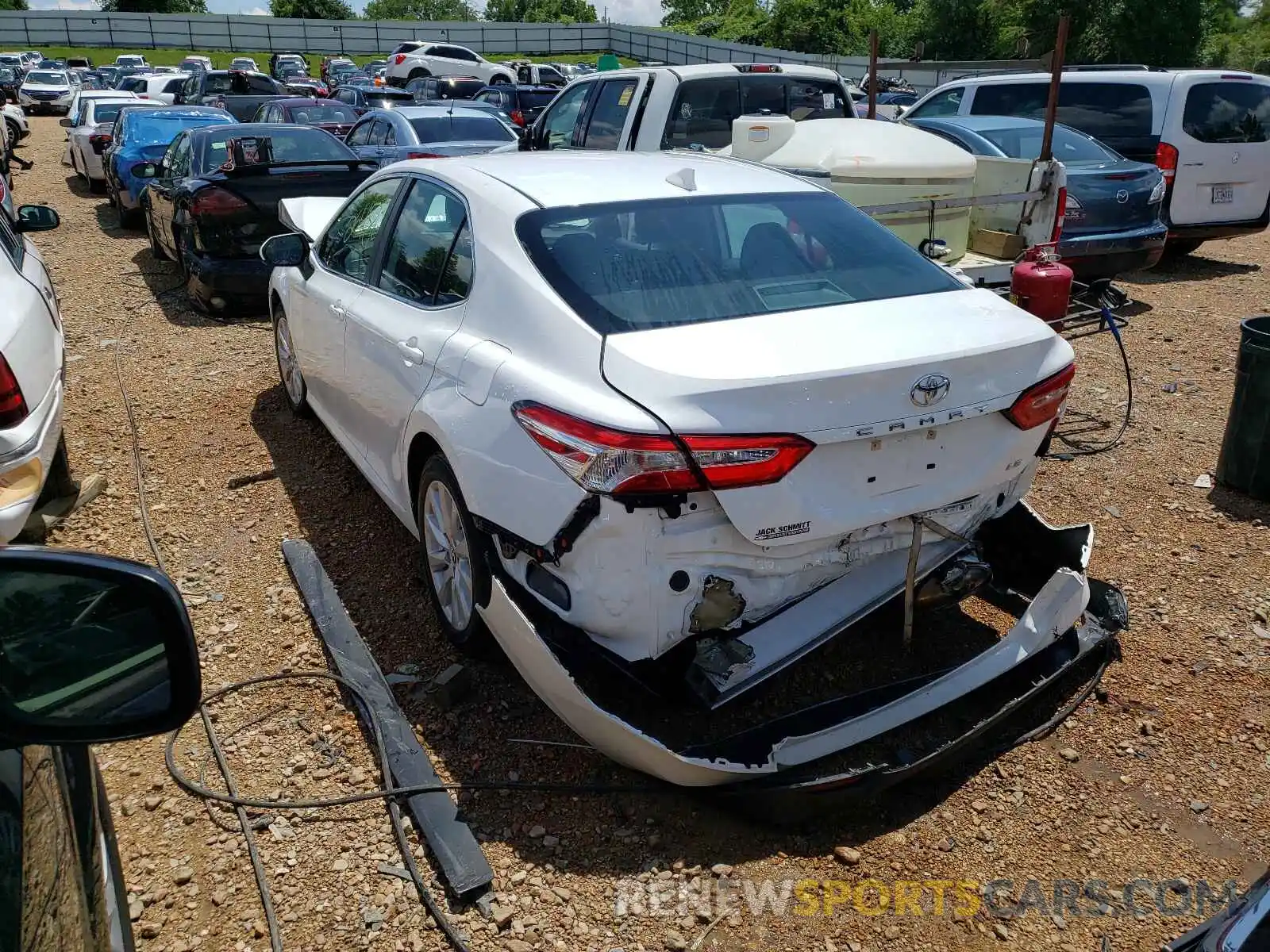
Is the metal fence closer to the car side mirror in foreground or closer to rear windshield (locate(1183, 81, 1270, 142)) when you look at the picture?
rear windshield (locate(1183, 81, 1270, 142))

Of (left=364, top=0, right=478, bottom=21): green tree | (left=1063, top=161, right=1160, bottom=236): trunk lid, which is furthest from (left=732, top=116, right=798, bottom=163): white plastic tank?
(left=364, top=0, right=478, bottom=21): green tree

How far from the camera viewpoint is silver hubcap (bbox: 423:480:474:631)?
11.9ft

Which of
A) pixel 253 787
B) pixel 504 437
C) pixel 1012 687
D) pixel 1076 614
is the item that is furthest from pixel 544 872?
pixel 1076 614

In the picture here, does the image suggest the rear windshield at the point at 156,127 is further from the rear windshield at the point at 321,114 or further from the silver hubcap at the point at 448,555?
the silver hubcap at the point at 448,555

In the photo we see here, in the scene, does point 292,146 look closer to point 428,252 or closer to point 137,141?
point 137,141

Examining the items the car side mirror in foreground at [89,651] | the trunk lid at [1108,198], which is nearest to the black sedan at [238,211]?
the trunk lid at [1108,198]

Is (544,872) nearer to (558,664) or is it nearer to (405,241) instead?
(558,664)

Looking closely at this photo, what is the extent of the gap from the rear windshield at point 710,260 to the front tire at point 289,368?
9.85ft

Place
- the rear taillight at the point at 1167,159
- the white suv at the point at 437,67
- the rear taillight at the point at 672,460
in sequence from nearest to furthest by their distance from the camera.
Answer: the rear taillight at the point at 672,460 < the rear taillight at the point at 1167,159 < the white suv at the point at 437,67

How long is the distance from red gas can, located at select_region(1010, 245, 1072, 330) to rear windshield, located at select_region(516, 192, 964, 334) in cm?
223

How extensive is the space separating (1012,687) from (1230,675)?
3.47 feet

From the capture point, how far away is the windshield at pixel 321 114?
53.1ft

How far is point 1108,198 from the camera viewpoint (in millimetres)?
8766

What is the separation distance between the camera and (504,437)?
308 cm
